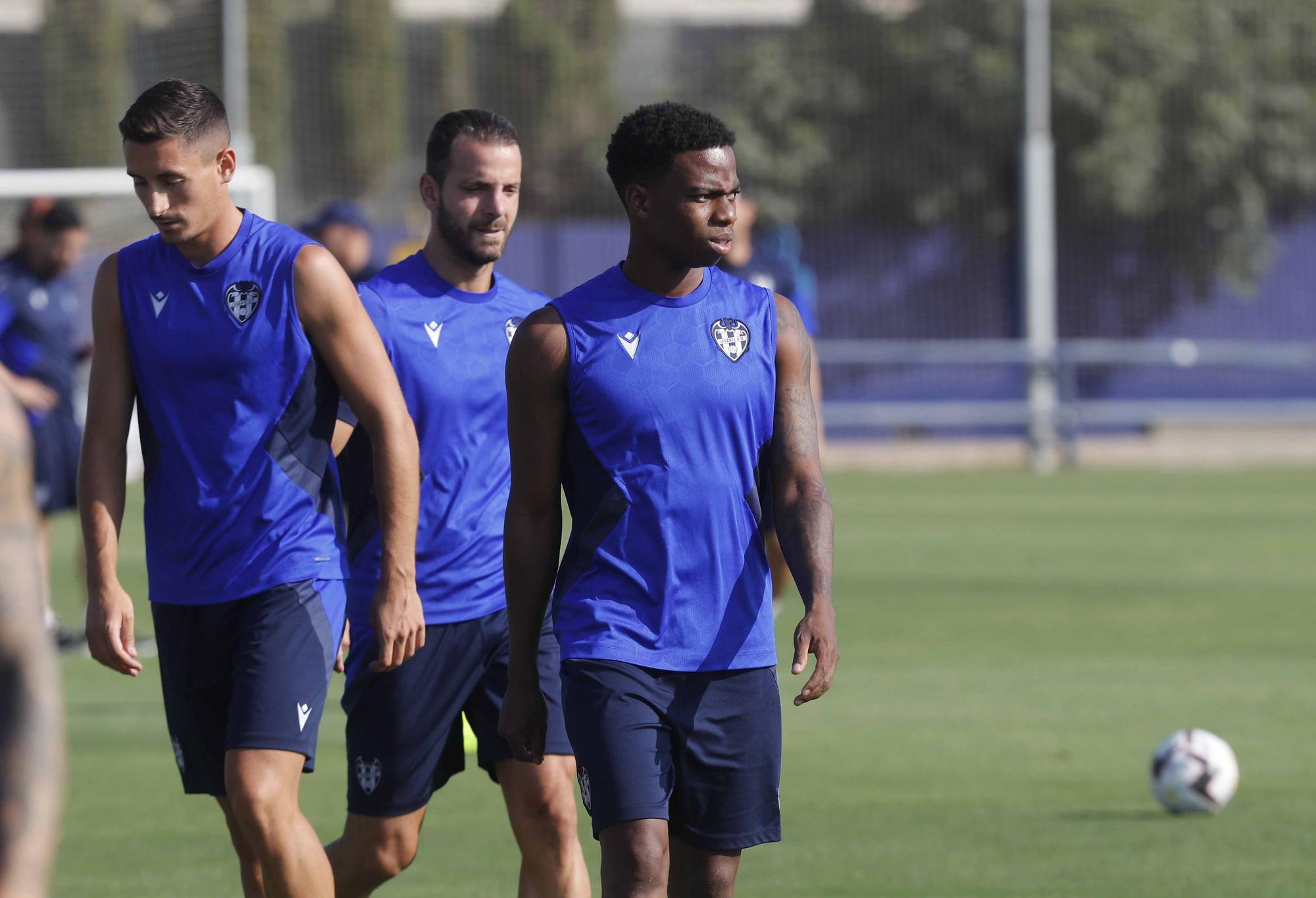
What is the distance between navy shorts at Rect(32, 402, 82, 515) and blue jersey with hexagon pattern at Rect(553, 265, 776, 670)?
827cm

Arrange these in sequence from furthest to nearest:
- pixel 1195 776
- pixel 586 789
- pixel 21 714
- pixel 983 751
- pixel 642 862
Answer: pixel 983 751 < pixel 1195 776 < pixel 586 789 < pixel 642 862 < pixel 21 714

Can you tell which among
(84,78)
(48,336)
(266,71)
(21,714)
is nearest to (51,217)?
(48,336)

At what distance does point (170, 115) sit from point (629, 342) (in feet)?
4.38

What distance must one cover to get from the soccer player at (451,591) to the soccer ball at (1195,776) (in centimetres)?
284

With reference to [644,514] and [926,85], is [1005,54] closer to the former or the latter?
[926,85]

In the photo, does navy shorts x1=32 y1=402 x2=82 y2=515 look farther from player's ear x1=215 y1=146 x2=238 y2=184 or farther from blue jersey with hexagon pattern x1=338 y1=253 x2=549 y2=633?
player's ear x1=215 y1=146 x2=238 y2=184

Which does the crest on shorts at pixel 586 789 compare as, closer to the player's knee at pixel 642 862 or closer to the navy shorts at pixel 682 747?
the navy shorts at pixel 682 747

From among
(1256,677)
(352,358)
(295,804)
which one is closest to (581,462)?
(352,358)

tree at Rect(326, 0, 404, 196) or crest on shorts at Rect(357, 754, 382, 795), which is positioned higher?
tree at Rect(326, 0, 404, 196)

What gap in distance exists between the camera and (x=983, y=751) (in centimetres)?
888

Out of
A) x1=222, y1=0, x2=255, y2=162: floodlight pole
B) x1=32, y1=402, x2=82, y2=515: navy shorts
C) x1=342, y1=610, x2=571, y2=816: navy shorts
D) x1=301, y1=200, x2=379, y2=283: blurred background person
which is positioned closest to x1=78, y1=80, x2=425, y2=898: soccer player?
x1=342, y1=610, x2=571, y2=816: navy shorts

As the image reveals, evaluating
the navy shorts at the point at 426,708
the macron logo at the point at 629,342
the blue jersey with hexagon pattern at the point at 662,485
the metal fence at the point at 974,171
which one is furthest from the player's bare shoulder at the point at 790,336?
the metal fence at the point at 974,171

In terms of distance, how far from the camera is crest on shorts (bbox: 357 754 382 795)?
18.2 feet

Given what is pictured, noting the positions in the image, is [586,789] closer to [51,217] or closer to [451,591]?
[451,591]
